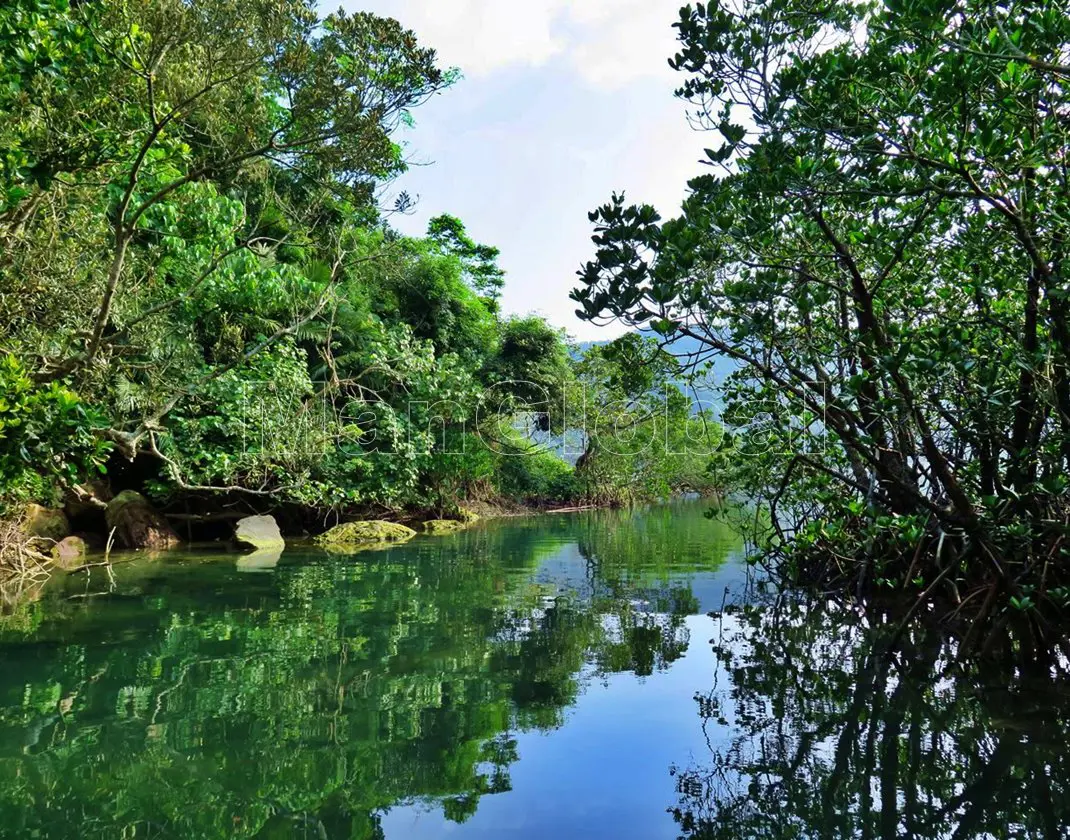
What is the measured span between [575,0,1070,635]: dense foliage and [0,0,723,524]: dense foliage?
3.05 metres

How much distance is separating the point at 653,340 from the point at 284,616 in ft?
15.1

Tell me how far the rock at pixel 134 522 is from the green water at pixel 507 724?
502 cm

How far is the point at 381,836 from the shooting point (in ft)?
10.4

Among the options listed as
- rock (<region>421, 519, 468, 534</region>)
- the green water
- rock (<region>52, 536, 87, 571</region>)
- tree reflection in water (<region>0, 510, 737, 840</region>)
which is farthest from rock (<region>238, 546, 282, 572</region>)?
rock (<region>421, 519, 468, 534</region>)

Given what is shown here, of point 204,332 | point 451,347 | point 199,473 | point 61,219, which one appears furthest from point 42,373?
point 451,347

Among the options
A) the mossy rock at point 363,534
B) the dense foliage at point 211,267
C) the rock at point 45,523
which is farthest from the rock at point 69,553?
the mossy rock at point 363,534

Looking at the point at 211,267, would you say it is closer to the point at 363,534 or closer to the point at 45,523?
the point at 45,523

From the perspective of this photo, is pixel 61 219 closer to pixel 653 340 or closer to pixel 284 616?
pixel 284 616

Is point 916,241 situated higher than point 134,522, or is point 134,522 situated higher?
point 916,241

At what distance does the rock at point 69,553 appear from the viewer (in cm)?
1096

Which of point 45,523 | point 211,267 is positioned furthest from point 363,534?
point 211,267

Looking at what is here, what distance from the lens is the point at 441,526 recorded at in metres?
17.4

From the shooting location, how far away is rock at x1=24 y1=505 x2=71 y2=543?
11.4m

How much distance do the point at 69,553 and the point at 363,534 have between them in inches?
194
